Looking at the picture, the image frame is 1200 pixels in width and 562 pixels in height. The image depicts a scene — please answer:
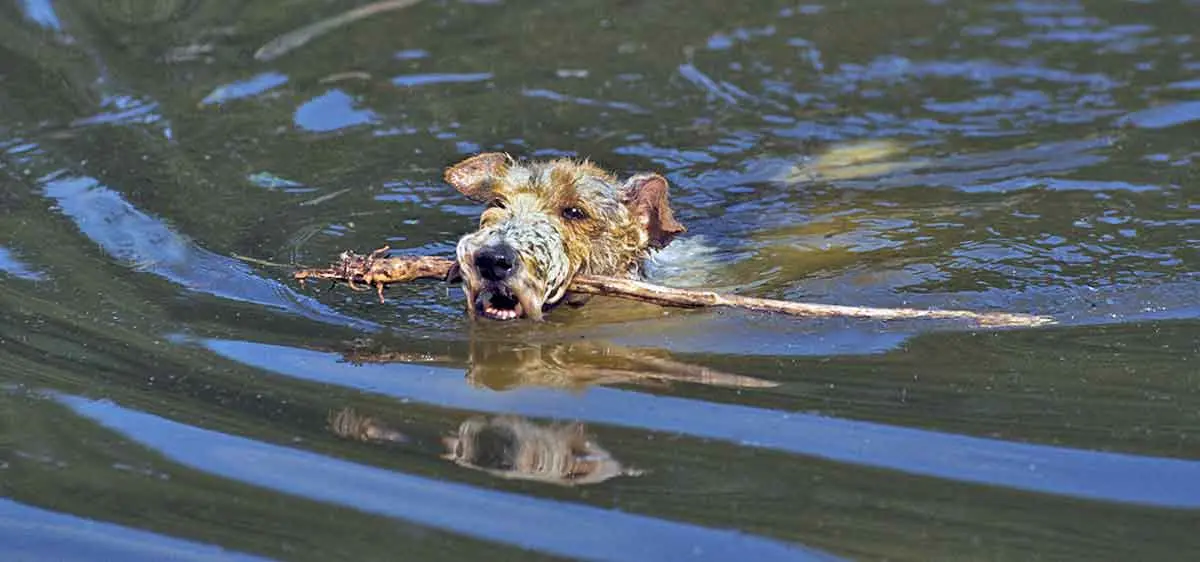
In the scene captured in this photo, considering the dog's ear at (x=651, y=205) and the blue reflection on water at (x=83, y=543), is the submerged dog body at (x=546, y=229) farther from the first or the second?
the blue reflection on water at (x=83, y=543)

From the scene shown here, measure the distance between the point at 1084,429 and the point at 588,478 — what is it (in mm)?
1851

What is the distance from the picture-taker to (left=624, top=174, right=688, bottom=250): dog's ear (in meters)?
8.20

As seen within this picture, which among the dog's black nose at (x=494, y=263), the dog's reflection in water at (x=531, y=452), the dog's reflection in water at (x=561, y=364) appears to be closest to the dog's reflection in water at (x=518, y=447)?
the dog's reflection in water at (x=531, y=452)

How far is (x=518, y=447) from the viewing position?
5.81m

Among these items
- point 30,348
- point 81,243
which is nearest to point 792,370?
point 30,348

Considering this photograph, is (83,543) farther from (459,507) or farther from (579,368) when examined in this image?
(579,368)

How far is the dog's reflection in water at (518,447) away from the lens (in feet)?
18.1

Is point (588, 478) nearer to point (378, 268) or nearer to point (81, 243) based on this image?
point (378, 268)

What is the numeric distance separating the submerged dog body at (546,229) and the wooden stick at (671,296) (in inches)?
9.5

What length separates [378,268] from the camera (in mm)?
7367

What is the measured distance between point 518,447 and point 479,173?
9.16 ft

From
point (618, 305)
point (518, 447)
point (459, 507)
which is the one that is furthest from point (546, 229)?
point (459, 507)

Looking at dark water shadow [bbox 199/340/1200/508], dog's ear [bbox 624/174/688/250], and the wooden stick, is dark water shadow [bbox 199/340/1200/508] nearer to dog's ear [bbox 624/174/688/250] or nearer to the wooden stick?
the wooden stick

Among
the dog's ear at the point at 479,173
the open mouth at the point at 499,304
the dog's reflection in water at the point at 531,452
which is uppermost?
the dog's ear at the point at 479,173
